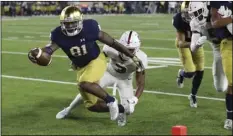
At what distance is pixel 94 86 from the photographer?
491 centimetres

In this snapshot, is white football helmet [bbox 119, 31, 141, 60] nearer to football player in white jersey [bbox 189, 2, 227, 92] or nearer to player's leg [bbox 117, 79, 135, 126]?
player's leg [bbox 117, 79, 135, 126]

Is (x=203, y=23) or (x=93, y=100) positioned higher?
(x=203, y=23)

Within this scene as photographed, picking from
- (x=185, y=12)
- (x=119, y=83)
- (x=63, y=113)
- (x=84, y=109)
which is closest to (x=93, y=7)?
(x=84, y=109)

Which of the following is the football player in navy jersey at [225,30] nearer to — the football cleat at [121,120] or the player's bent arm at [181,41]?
the football cleat at [121,120]

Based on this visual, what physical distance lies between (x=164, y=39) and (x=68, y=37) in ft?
32.8

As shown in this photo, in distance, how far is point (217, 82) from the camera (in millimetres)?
5707

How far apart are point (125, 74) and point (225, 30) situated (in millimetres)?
1288

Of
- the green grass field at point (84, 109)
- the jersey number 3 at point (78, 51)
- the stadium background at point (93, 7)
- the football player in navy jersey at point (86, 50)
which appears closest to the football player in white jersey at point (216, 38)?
the green grass field at point (84, 109)

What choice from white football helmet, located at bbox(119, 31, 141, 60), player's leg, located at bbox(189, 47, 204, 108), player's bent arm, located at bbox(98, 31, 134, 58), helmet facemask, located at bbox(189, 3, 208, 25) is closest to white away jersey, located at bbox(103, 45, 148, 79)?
white football helmet, located at bbox(119, 31, 141, 60)

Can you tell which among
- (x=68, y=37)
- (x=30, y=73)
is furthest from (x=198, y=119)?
(x=30, y=73)

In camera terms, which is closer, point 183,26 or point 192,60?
point 183,26

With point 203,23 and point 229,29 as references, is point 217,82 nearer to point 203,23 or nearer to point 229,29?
point 203,23

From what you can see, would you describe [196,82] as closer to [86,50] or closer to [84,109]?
[84,109]

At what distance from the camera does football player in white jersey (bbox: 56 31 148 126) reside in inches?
202
